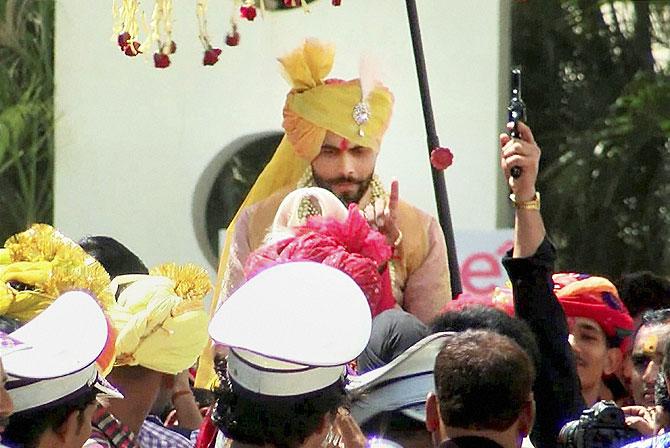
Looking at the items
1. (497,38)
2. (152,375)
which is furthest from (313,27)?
(152,375)

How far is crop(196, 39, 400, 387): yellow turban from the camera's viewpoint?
5.06 m

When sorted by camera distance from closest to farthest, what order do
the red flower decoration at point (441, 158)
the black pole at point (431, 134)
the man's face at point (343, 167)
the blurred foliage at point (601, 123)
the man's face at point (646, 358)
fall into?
the man's face at point (646, 358), the red flower decoration at point (441, 158), the black pole at point (431, 134), the man's face at point (343, 167), the blurred foliage at point (601, 123)

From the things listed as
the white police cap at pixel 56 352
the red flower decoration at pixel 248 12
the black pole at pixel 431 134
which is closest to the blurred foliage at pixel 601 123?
the black pole at pixel 431 134

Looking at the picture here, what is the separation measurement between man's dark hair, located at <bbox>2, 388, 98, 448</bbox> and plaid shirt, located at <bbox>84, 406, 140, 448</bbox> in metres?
0.42

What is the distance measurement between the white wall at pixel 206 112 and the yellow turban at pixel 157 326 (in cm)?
259

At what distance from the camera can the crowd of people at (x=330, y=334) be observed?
289 centimetres

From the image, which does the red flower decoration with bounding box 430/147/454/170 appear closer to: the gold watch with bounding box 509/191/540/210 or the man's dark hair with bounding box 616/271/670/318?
the gold watch with bounding box 509/191/540/210

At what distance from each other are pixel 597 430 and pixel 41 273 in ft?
3.94

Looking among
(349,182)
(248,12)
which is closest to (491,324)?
(248,12)

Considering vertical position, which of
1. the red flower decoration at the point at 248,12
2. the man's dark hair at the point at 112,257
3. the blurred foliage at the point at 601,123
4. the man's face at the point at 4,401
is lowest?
the blurred foliage at the point at 601,123

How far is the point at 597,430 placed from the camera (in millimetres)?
3299

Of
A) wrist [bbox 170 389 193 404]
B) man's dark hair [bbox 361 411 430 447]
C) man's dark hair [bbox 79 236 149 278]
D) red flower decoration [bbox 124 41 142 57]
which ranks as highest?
red flower decoration [bbox 124 41 142 57]

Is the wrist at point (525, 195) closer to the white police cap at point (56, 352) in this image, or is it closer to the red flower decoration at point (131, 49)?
the white police cap at point (56, 352)

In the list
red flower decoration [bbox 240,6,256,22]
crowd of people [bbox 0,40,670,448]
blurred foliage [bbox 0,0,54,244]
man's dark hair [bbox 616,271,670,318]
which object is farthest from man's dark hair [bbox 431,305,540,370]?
blurred foliage [bbox 0,0,54,244]
